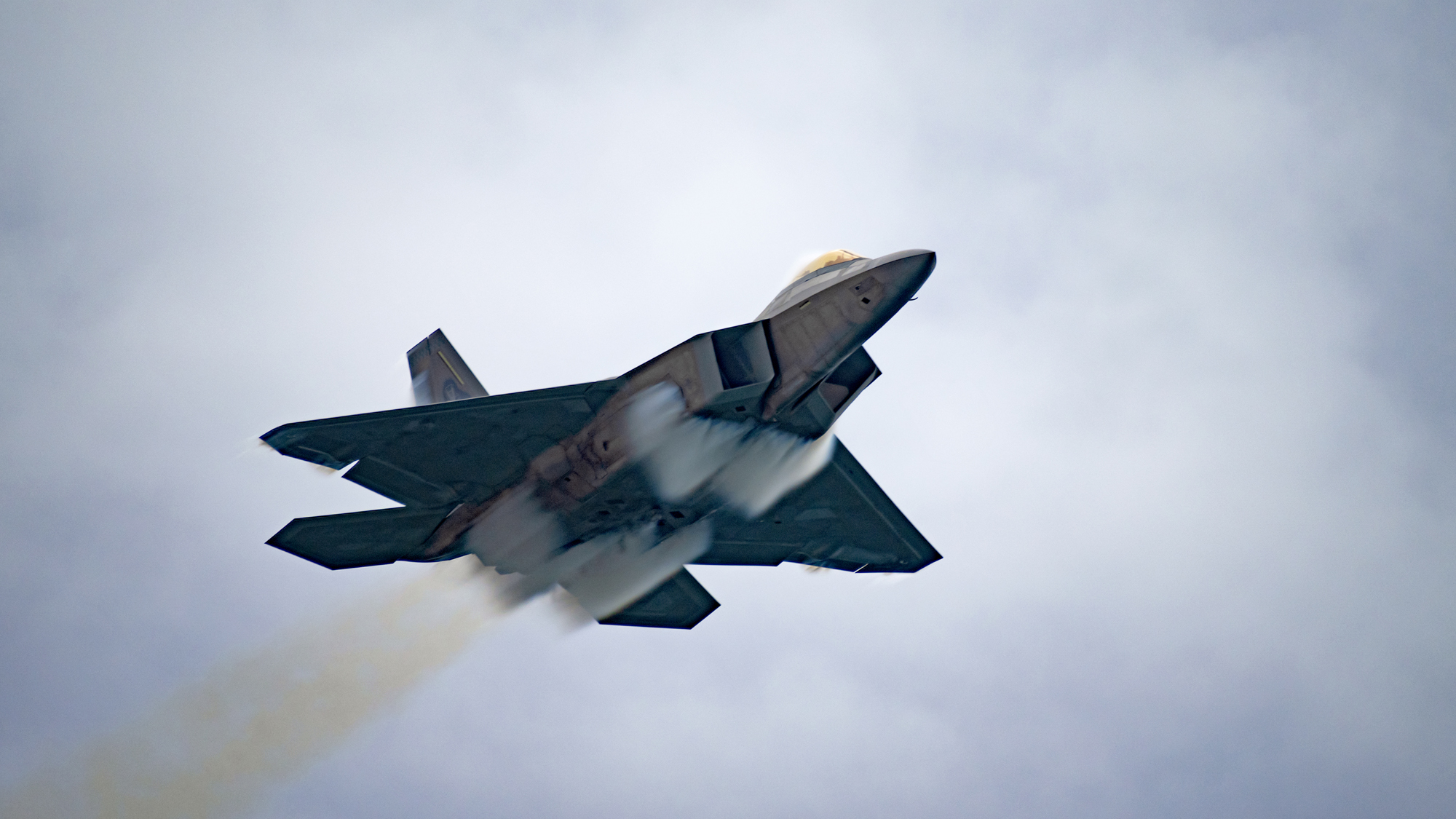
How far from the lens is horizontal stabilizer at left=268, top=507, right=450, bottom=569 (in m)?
27.2

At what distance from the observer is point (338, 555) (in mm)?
27797

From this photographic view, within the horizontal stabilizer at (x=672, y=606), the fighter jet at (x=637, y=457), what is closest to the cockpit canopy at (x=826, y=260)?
the fighter jet at (x=637, y=457)

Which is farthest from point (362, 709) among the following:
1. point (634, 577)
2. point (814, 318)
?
point (814, 318)

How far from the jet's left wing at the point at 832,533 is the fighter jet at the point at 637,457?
2.5 inches

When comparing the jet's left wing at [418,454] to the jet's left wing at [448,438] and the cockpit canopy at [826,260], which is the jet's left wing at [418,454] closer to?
the jet's left wing at [448,438]

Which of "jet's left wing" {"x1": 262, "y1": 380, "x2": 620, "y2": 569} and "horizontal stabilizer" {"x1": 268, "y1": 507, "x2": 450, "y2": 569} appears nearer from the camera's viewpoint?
"jet's left wing" {"x1": 262, "y1": 380, "x2": 620, "y2": 569}

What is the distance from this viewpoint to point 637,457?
83.4ft

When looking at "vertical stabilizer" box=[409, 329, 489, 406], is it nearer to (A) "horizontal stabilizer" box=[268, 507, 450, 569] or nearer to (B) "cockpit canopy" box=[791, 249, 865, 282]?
(A) "horizontal stabilizer" box=[268, 507, 450, 569]

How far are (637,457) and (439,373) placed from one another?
33.9 feet

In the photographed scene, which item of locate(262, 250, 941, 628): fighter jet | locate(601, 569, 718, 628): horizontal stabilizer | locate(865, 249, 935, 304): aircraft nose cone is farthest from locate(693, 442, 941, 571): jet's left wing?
locate(865, 249, 935, 304): aircraft nose cone

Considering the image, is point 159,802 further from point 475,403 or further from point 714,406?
point 714,406

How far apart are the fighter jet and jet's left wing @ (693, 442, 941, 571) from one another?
6cm

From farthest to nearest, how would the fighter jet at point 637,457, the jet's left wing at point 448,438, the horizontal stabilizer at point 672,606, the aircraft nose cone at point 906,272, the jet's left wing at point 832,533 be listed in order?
1. the horizontal stabilizer at point 672,606
2. the jet's left wing at point 832,533
3. the jet's left wing at point 448,438
4. the fighter jet at point 637,457
5. the aircraft nose cone at point 906,272

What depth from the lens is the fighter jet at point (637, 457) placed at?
24.3 meters
